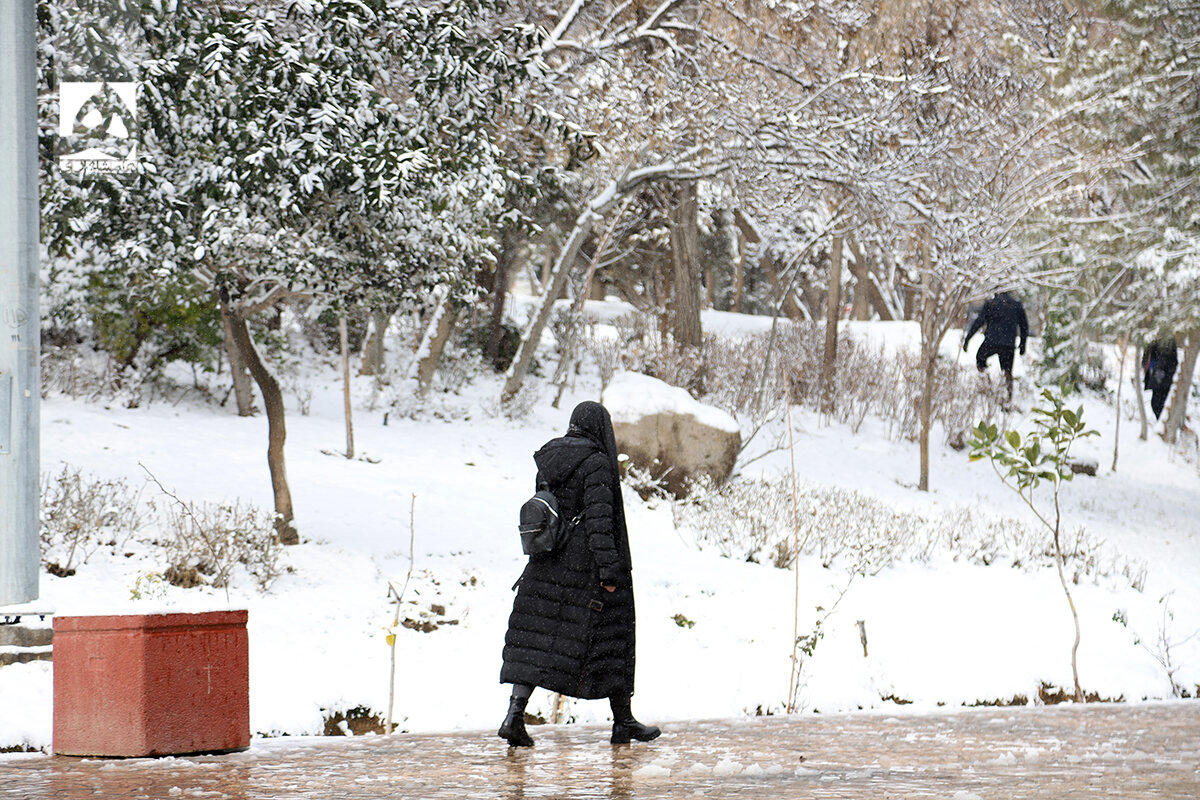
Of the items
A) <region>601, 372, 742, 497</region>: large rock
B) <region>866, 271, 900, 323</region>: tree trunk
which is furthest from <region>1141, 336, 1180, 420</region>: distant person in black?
<region>866, 271, 900, 323</region>: tree trunk

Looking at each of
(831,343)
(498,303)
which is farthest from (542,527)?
(831,343)

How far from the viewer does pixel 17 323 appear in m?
6.29

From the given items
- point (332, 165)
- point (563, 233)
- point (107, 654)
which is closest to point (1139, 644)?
point (332, 165)

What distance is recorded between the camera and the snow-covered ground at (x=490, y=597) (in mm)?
7966

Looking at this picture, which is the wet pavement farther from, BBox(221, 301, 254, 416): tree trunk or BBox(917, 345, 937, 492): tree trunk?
BBox(221, 301, 254, 416): tree trunk

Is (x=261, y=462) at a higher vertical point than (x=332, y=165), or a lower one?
lower

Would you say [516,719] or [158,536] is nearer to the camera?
[516,719]

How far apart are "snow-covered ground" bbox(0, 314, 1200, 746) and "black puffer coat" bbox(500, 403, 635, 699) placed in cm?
214

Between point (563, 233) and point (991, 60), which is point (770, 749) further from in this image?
point (563, 233)

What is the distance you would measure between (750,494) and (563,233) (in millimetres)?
9007

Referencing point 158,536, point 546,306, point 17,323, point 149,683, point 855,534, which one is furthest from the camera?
point 546,306

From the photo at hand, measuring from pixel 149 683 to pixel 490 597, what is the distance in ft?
15.3

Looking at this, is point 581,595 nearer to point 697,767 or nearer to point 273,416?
point 697,767

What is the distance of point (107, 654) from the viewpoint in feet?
16.6
